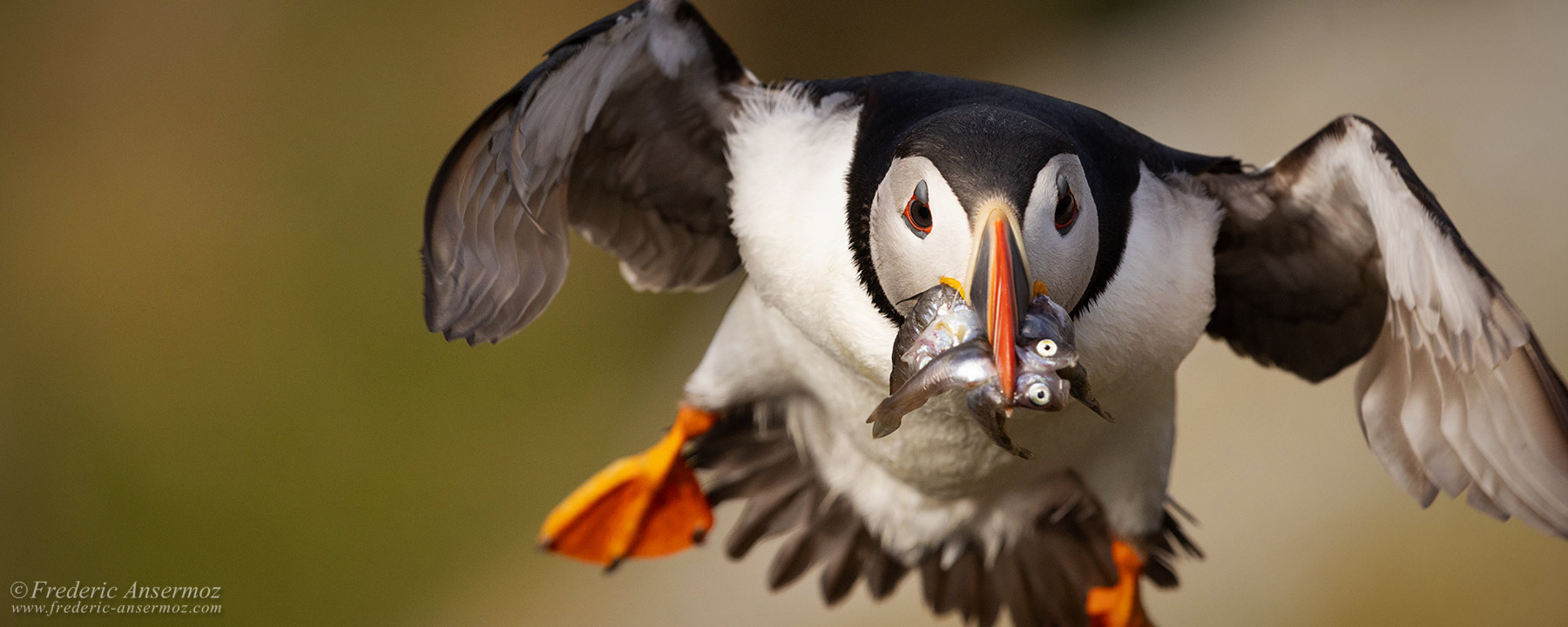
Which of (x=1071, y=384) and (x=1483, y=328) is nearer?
(x=1071, y=384)

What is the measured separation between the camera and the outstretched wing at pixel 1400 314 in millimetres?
1514

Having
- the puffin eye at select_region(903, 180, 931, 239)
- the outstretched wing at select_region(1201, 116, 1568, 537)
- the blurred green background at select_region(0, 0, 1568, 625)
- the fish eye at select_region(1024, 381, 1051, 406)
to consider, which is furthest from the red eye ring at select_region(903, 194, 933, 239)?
the blurred green background at select_region(0, 0, 1568, 625)

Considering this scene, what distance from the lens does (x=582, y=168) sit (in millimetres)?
1919

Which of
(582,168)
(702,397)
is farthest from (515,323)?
(702,397)

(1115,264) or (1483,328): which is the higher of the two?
(1115,264)

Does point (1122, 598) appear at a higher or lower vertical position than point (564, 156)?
lower

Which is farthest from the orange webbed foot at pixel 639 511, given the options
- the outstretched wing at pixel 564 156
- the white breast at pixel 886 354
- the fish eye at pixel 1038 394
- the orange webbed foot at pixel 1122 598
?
the fish eye at pixel 1038 394

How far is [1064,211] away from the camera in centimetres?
130

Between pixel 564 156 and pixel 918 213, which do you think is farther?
pixel 564 156

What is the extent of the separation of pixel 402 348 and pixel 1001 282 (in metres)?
3.04

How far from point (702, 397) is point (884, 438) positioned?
0.47 meters

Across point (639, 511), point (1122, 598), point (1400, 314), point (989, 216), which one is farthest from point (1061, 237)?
point (639, 511)

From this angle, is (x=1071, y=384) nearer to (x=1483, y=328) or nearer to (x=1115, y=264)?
(x=1115, y=264)

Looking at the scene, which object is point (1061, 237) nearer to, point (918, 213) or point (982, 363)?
point (918, 213)
